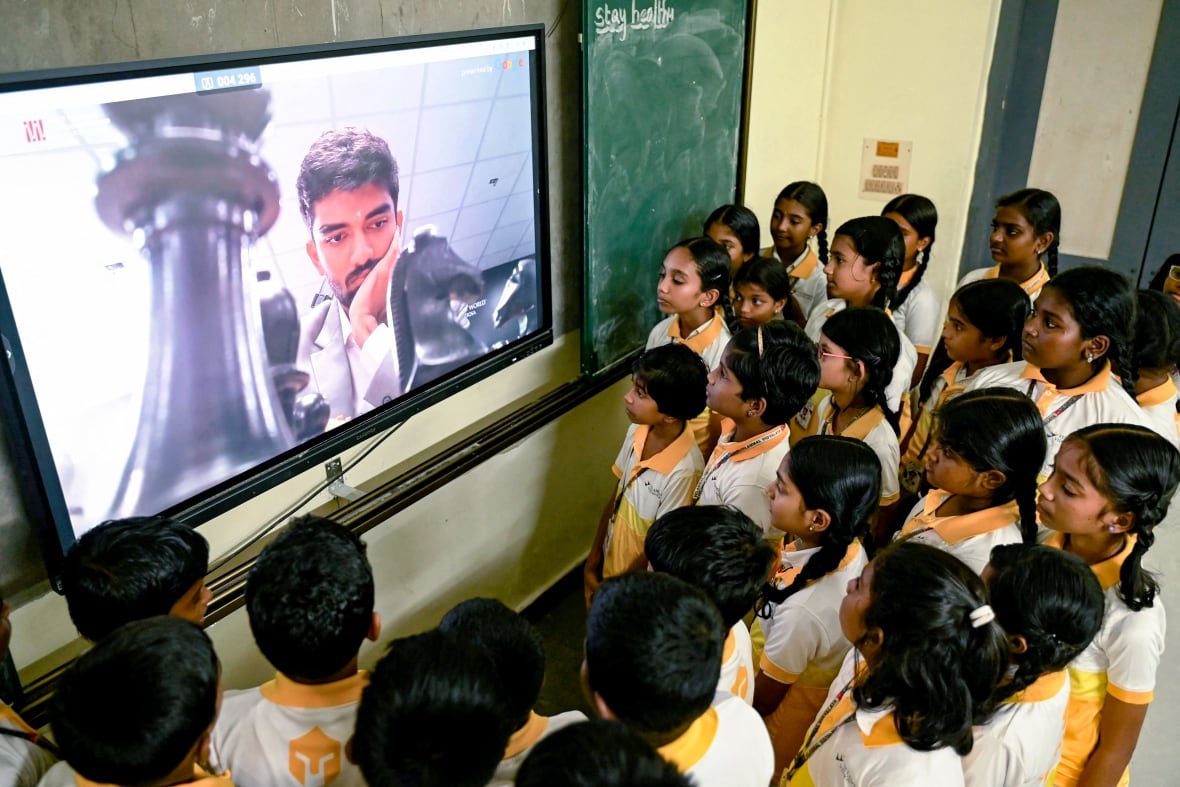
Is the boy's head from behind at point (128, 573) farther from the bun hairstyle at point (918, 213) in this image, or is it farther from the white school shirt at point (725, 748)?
the bun hairstyle at point (918, 213)

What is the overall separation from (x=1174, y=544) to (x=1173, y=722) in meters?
1.10

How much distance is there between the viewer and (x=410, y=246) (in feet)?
7.18

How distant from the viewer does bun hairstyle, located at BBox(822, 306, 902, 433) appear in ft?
7.74

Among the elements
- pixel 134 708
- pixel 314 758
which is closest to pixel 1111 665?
Result: pixel 314 758

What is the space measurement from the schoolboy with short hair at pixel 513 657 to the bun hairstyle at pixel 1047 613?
75 centimetres

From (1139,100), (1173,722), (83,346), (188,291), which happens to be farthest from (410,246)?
(1139,100)

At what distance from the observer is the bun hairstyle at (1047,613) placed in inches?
58.0

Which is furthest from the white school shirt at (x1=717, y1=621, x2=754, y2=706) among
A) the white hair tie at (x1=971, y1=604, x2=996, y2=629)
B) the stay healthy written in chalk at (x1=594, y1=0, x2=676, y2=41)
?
the stay healthy written in chalk at (x1=594, y1=0, x2=676, y2=41)

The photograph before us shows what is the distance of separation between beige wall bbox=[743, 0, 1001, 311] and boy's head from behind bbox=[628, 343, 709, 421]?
71.7 inches

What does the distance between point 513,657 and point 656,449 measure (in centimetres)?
105

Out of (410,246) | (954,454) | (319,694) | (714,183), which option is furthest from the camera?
(714,183)

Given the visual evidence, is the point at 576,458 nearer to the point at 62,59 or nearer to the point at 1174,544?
the point at 62,59

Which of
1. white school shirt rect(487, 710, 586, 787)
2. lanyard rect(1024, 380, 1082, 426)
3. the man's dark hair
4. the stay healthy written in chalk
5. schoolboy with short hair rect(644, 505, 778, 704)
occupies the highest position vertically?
the stay healthy written in chalk

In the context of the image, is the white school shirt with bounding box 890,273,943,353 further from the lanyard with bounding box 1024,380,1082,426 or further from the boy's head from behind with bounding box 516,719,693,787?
the boy's head from behind with bounding box 516,719,693,787
